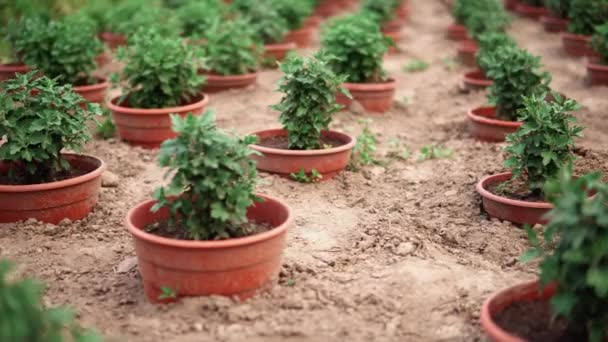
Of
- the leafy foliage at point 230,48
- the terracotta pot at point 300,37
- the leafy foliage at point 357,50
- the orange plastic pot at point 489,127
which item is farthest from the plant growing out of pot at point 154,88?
the terracotta pot at point 300,37

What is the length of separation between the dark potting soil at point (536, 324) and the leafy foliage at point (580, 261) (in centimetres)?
11

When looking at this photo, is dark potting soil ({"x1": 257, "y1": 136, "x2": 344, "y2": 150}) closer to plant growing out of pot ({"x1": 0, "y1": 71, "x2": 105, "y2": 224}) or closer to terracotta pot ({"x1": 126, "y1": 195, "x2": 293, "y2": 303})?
plant growing out of pot ({"x1": 0, "y1": 71, "x2": 105, "y2": 224})

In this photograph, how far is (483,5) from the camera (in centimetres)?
1141

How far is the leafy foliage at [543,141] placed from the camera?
213 inches

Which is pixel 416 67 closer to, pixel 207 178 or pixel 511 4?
pixel 511 4

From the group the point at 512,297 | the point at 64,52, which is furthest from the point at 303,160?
the point at 64,52

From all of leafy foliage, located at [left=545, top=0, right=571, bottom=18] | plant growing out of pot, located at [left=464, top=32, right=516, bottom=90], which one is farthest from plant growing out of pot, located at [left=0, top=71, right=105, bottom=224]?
leafy foliage, located at [left=545, top=0, right=571, bottom=18]

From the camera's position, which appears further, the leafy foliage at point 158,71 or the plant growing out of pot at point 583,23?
the plant growing out of pot at point 583,23

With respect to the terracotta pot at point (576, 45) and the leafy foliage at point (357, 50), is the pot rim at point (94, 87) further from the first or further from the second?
the terracotta pot at point (576, 45)

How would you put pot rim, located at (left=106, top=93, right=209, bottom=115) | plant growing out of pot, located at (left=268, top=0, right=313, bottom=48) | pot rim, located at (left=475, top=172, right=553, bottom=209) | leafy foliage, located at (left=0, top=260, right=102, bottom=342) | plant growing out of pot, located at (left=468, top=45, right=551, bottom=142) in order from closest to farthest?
leafy foliage, located at (left=0, top=260, right=102, bottom=342), pot rim, located at (left=475, top=172, right=553, bottom=209), pot rim, located at (left=106, top=93, right=209, bottom=115), plant growing out of pot, located at (left=468, top=45, right=551, bottom=142), plant growing out of pot, located at (left=268, top=0, right=313, bottom=48)

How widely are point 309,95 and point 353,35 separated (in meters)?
2.05

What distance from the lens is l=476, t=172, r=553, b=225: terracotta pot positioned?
5375 mm

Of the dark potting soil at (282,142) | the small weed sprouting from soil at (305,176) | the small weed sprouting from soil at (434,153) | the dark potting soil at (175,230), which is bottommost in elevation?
the small weed sprouting from soil at (434,153)

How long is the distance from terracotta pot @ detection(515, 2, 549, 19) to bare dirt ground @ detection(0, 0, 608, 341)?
6756mm
